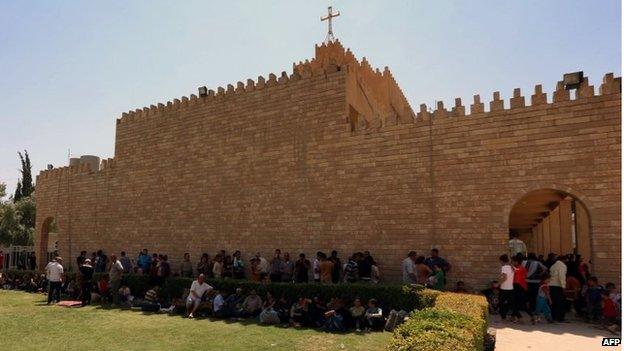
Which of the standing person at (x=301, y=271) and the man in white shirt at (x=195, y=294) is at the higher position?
the standing person at (x=301, y=271)

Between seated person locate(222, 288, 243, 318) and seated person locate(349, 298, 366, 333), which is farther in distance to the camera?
seated person locate(222, 288, 243, 318)

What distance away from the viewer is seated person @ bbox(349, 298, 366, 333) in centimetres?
939

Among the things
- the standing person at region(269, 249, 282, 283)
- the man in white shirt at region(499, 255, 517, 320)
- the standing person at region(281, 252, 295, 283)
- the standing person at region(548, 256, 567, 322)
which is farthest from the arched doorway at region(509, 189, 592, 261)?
the standing person at region(269, 249, 282, 283)

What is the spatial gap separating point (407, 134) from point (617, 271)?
5.56 metres

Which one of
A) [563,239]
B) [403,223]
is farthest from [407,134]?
[563,239]

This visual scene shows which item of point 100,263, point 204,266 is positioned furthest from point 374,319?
point 100,263

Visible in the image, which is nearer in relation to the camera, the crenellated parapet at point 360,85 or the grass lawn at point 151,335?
the grass lawn at point 151,335

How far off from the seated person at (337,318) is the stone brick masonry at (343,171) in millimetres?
3275

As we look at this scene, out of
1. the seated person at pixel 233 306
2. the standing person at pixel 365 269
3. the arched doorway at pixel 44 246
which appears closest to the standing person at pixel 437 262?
the standing person at pixel 365 269

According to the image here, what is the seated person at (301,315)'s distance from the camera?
32.1 ft

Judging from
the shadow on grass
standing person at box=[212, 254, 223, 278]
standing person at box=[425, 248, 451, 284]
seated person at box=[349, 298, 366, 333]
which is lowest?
the shadow on grass

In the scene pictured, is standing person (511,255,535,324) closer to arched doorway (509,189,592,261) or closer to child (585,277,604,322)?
child (585,277,604,322)

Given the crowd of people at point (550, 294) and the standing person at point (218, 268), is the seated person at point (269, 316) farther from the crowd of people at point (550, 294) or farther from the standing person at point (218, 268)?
the crowd of people at point (550, 294)

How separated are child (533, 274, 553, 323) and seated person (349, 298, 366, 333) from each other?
343 cm
